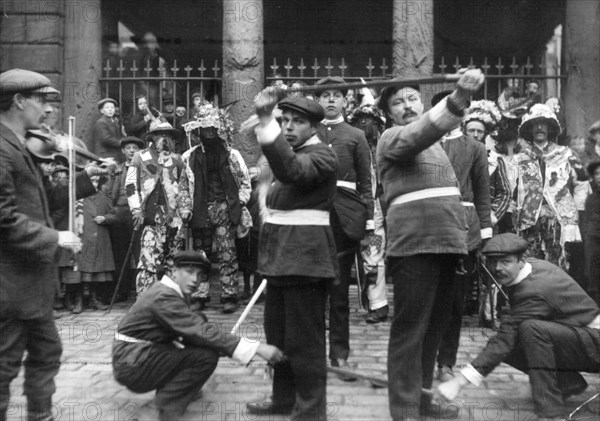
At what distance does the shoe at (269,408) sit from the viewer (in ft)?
16.4

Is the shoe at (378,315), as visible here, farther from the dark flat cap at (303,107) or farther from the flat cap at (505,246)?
the dark flat cap at (303,107)

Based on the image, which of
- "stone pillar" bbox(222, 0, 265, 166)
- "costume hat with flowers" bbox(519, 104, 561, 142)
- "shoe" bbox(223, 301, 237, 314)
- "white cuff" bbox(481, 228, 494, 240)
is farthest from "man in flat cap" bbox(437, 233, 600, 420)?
"stone pillar" bbox(222, 0, 265, 166)

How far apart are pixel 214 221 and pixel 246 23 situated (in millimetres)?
3105

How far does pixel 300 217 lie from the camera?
189 inches

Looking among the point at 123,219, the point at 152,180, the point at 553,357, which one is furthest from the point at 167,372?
the point at 123,219

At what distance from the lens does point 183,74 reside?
1772cm

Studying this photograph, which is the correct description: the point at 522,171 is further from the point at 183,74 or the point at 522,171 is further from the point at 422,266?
the point at 183,74

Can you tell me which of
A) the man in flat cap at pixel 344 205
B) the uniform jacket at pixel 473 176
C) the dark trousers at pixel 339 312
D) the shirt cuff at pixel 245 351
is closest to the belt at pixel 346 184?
the man in flat cap at pixel 344 205

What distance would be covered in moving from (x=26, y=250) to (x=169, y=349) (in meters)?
1.20

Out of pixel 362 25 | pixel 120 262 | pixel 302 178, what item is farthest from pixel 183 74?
pixel 302 178

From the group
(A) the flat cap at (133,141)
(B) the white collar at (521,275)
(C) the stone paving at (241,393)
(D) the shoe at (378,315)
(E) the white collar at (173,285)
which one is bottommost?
(C) the stone paving at (241,393)

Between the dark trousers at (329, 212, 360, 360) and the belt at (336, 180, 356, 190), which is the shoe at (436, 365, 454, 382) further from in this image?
the belt at (336, 180, 356, 190)

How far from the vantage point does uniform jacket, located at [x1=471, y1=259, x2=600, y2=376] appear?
5.11 m

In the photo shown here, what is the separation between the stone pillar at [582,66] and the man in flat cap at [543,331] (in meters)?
6.02
